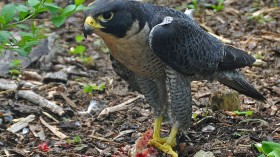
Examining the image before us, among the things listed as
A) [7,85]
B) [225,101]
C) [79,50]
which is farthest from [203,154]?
[79,50]

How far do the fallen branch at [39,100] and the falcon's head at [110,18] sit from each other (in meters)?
1.70

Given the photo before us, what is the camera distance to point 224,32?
8648 millimetres

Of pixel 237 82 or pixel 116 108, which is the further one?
pixel 116 108

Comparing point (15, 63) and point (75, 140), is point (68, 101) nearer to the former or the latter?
point (15, 63)

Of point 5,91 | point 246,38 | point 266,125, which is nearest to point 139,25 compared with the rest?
point 266,125

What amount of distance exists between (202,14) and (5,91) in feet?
11.5

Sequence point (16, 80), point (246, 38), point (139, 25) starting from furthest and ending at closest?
1. point (246, 38)
2. point (16, 80)
3. point (139, 25)

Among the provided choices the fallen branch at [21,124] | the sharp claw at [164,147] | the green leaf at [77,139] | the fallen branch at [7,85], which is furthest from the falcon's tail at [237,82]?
the fallen branch at [7,85]

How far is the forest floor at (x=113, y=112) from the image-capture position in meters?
5.73

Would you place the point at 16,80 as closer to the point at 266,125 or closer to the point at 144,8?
the point at 144,8

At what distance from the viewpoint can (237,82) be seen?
6.16 meters

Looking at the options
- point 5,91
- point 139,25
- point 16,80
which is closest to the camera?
point 139,25

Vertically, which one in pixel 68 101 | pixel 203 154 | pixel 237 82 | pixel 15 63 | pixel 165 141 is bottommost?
pixel 68 101

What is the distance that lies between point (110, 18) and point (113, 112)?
1.83m
